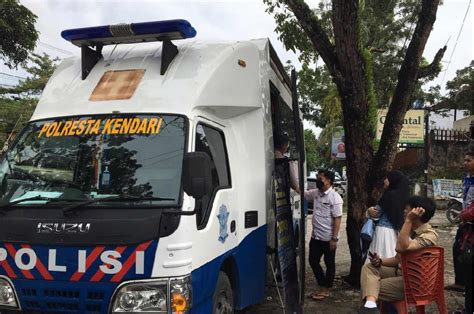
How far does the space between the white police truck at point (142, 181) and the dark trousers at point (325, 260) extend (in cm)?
174

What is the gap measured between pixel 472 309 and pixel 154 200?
335cm

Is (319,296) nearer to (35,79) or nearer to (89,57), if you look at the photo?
(89,57)

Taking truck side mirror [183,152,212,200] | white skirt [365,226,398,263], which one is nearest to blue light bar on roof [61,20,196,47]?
truck side mirror [183,152,212,200]

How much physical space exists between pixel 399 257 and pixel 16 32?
13.8 m

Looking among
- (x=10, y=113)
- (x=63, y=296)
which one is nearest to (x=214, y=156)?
(x=63, y=296)

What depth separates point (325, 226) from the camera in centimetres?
638

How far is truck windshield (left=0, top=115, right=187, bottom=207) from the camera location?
3.33 meters

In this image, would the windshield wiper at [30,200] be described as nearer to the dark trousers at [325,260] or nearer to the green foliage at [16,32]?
the dark trousers at [325,260]

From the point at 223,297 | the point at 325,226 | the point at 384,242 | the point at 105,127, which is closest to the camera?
the point at 105,127

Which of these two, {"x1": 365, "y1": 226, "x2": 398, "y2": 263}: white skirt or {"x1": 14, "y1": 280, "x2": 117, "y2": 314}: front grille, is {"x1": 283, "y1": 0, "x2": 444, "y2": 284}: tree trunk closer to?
{"x1": 365, "y1": 226, "x2": 398, "y2": 263}: white skirt

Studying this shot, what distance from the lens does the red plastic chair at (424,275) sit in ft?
13.1

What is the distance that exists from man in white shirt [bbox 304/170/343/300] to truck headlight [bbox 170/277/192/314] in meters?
3.58

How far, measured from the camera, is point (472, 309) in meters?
4.52

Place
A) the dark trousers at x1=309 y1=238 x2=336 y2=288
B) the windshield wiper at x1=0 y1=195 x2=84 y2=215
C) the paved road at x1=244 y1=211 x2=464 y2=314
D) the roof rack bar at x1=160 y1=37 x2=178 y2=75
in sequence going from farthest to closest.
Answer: the dark trousers at x1=309 y1=238 x2=336 y2=288
the paved road at x1=244 y1=211 x2=464 y2=314
the roof rack bar at x1=160 y1=37 x2=178 y2=75
the windshield wiper at x1=0 y1=195 x2=84 y2=215
